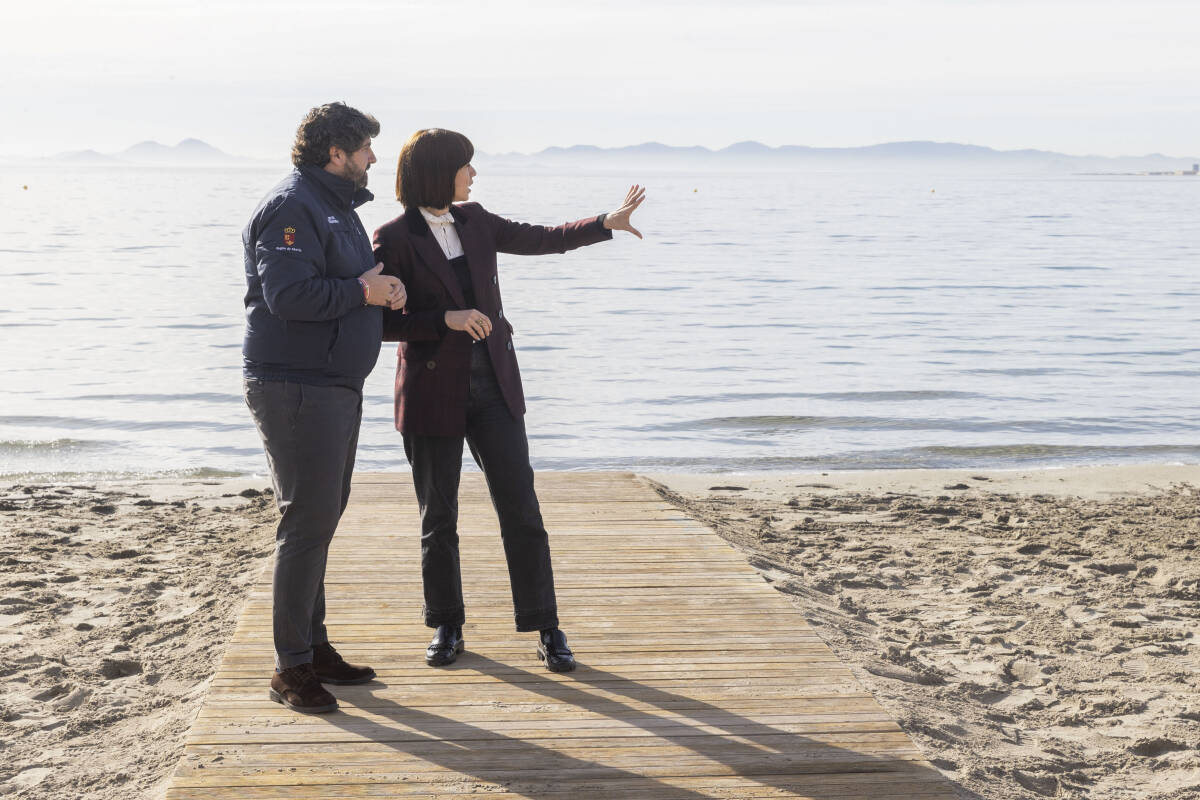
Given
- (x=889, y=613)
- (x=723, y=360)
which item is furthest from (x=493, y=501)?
(x=723, y=360)

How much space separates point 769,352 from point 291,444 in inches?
659

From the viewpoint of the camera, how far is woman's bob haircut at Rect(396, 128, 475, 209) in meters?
4.17

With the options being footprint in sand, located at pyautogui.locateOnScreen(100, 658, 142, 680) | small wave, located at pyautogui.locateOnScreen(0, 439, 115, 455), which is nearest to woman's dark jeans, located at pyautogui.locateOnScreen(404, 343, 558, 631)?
footprint in sand, located at pyautogui.locateOnScreen(100, 658, 142, 680)

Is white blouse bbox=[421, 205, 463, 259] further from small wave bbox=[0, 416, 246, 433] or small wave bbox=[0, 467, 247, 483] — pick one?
small wave bbox=[0, 416, 246, 433]

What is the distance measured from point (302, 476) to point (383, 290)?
65cm

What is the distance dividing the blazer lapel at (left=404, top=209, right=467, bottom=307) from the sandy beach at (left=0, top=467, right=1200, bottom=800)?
1.46 m

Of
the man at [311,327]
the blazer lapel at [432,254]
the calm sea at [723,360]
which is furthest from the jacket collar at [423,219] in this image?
the calm sea at [723,360]

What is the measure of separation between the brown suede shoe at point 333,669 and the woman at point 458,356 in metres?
0.31

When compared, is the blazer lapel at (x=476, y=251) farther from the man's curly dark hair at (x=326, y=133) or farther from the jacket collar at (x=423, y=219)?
the man's curly dark hair at (x=326, y=133)

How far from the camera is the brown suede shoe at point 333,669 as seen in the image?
4.30 m

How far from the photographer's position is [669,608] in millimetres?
5191

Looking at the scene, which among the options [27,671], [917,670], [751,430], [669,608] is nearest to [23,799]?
[27,671]

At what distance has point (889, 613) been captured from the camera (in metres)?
6.34

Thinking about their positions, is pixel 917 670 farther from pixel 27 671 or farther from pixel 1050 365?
pixel 1050 365
